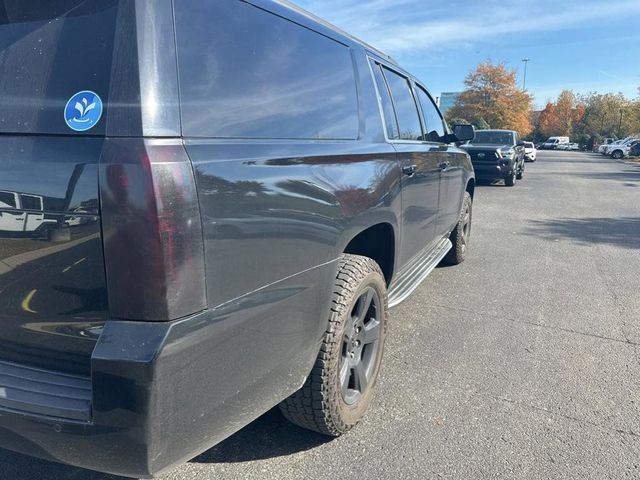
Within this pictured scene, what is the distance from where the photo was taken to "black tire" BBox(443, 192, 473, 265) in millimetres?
5996

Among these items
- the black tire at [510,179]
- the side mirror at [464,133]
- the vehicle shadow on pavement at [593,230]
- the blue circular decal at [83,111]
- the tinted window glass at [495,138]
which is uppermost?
the tinted window glass at [495,138]

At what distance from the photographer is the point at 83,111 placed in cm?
162

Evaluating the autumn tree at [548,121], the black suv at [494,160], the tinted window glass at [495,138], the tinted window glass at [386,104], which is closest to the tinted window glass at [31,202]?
the tinted window glass at [386,104]

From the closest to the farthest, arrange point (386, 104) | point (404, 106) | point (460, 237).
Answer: point (386, 104) → point (404, 106) → point (460, 237)

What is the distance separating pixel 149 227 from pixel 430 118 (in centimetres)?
391

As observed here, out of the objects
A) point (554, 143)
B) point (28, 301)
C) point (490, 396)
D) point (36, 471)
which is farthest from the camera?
point (554, 143)

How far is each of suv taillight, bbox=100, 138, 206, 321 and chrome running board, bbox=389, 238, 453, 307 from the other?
6.62 ft

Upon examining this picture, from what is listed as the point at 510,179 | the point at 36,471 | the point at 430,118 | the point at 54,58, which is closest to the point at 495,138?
the point at 510,179

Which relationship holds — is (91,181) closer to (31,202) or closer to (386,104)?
(31,202)

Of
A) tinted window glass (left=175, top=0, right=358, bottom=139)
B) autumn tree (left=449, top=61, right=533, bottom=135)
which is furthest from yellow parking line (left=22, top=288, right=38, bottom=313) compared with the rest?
autumn tree (left=449, top=61, right=533, bottom=135)

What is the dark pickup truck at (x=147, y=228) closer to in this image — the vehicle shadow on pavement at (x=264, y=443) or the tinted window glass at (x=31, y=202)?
the tinted window glass at (x=31, y=202)

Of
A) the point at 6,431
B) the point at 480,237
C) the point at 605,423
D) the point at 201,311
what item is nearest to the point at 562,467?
the point at 605,423

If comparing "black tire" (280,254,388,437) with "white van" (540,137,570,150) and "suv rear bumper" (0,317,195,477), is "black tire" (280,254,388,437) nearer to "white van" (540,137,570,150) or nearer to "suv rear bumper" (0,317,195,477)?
"suv rear bumper" (0,317,195,477)

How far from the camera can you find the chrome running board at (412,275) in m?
3.60
